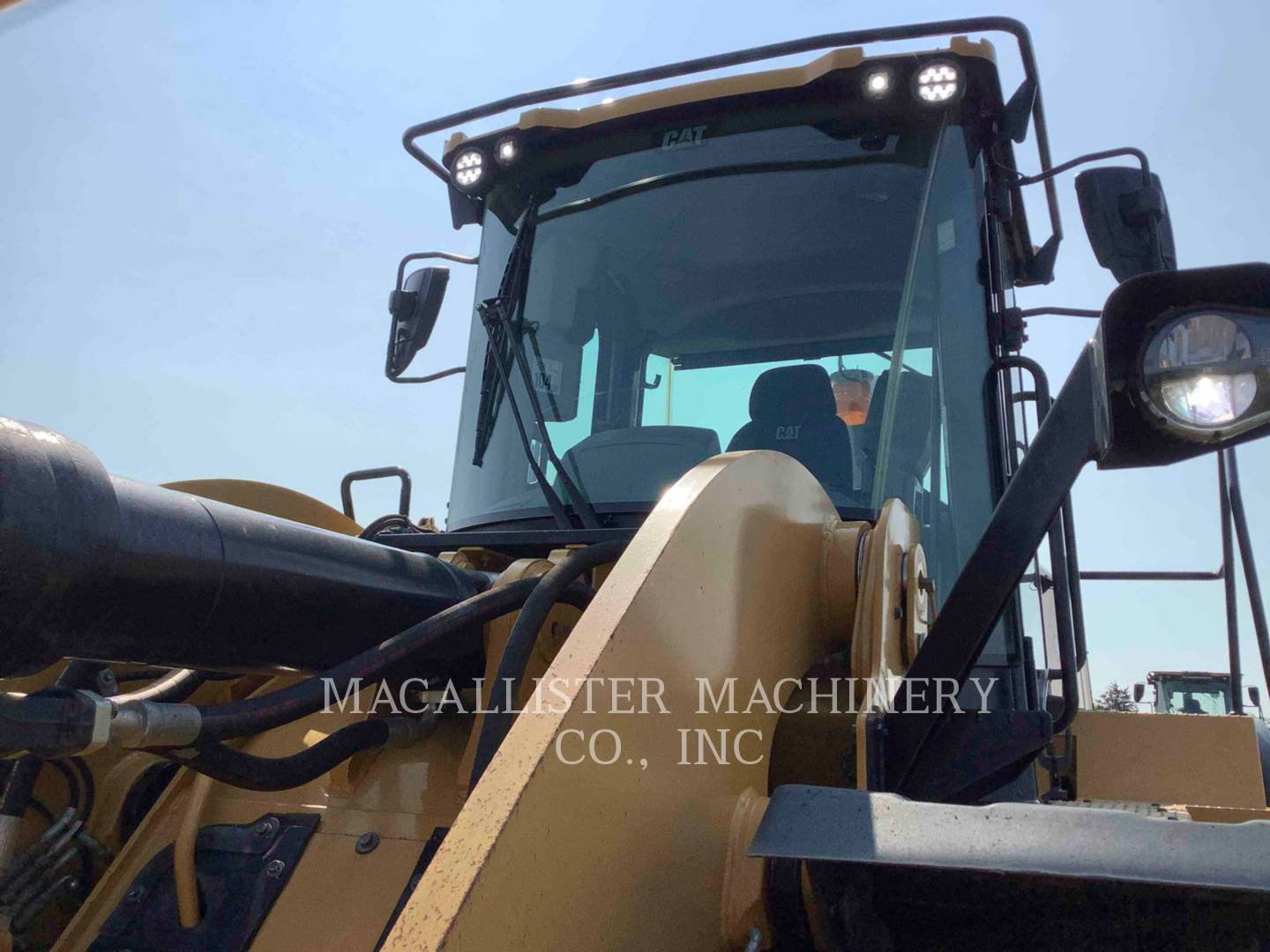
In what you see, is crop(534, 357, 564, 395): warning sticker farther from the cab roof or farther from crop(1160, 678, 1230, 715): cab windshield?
crop(1160, 678, 1230, 715): cab windshield

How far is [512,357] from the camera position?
289 cm

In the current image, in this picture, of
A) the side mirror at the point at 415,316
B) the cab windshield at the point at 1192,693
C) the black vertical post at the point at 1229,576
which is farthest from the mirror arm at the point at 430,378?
Answer: the cab windshield at the point at 1192,693

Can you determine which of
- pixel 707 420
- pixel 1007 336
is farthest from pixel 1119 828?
pixel 1007 336

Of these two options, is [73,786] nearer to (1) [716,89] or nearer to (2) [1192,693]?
(1) [716,89]

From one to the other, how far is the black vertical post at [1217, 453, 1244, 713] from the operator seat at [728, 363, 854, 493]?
982 mm

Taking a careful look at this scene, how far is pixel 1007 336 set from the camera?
2855mm

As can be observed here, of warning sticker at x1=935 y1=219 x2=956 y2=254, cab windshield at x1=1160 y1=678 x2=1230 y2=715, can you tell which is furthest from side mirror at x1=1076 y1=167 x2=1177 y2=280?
cab windshield at x1=1160 y1=678 x2=1230 y2=715

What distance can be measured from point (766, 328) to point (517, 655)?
1.39 meters

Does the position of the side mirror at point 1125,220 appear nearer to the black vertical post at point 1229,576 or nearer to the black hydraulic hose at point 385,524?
the black vertical post at point 1229,576

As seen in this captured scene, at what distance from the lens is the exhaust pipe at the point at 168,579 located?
3.99ft

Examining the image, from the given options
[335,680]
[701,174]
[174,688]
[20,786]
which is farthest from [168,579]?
[701,174]

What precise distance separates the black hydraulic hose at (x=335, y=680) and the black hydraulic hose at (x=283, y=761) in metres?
0.05

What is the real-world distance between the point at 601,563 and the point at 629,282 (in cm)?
118

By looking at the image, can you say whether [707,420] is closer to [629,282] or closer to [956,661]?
[629,282]
